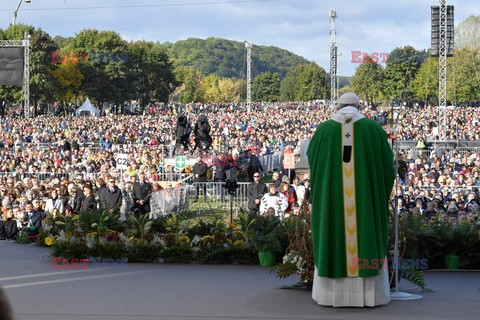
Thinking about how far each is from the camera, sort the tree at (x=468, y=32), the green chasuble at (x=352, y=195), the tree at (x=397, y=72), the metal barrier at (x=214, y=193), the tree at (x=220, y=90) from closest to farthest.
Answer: the green chasuble at (x=352, y=195), the metal barrier at (x=214, y=193), the tree at (x=397, y=72), the tree at (x=468, y=32), the tree at (x=220, y=90)

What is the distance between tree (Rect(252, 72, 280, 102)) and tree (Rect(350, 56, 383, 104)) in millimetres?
46513

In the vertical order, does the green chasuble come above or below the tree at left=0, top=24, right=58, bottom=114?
below

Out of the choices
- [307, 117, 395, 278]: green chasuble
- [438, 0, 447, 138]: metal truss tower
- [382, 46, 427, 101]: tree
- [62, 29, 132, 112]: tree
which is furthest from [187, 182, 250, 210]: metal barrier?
[382, 46, 427, 101]: tree

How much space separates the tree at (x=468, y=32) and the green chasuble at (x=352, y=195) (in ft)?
277

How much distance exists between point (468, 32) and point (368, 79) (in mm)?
11576

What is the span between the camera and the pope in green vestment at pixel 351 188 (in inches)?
279

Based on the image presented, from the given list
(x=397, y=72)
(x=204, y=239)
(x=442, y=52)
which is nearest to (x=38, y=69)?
(x=397, y=72)

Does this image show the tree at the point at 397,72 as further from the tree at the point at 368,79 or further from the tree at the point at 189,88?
the tree at the point at 189,88

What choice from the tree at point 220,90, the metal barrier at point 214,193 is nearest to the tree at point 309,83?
the tree at point 220,90

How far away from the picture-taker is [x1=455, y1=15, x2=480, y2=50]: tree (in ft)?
290

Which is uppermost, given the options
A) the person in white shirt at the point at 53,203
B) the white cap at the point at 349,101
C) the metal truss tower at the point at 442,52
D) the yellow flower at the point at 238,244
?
the metal truss tower at the point at 442,52

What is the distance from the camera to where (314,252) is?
7277 millimetres

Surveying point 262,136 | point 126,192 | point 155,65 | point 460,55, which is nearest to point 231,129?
point 262,136

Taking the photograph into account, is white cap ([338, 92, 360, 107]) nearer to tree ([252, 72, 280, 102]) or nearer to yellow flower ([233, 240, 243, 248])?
yellow flower ([233, 240, 243, 248])
